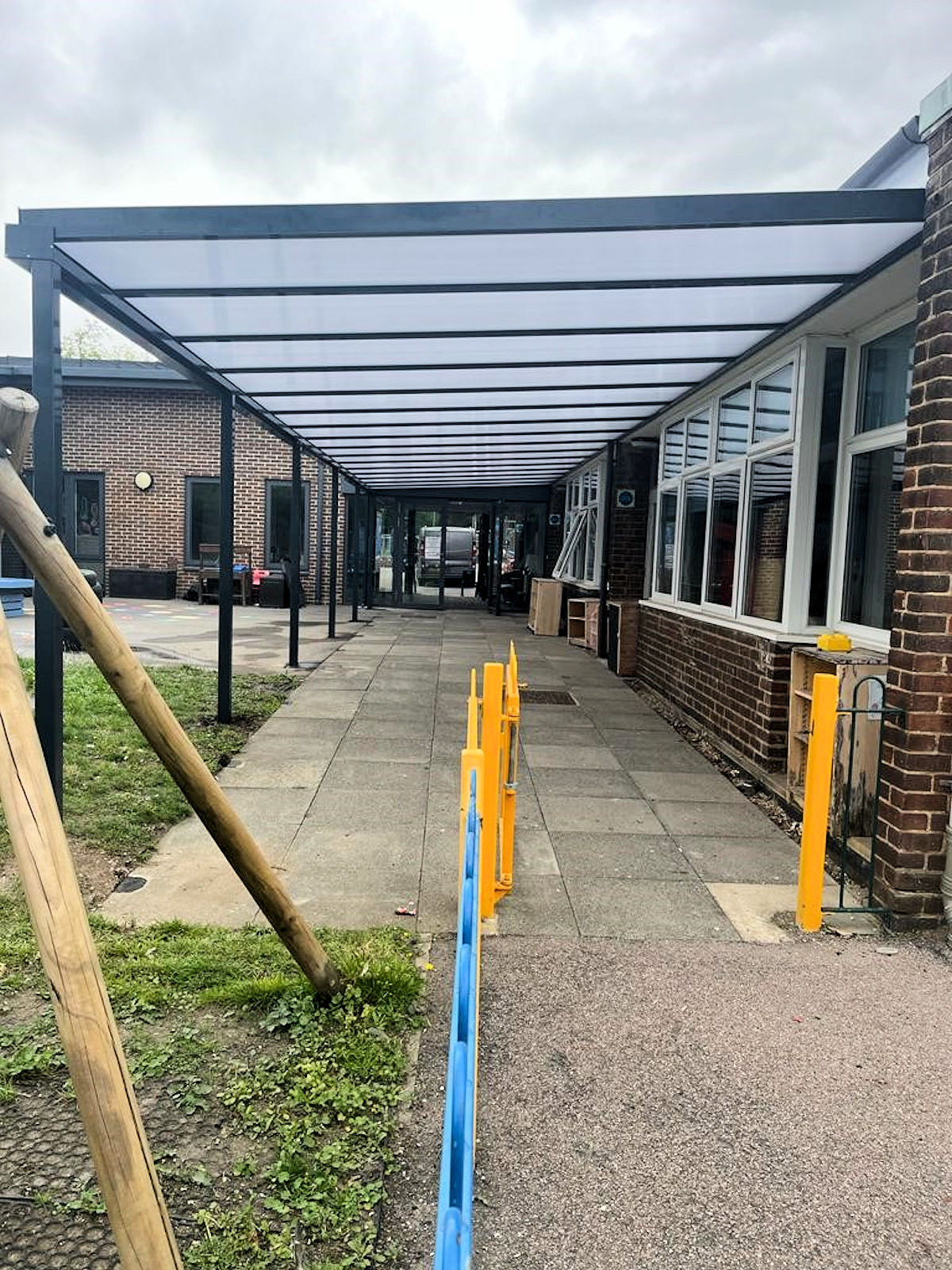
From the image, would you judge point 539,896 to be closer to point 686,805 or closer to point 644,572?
point 686,805

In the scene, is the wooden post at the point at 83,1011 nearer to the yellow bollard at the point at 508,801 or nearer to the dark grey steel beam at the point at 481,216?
the yellow bollard at the point at 508,801

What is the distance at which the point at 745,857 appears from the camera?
15.0 feet

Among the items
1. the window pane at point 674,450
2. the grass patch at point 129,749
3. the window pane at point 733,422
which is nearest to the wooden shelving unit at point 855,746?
the window pane at point 733,422

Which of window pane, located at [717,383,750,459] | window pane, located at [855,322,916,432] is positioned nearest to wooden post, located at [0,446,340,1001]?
window pane, located at [855,322,916,432]

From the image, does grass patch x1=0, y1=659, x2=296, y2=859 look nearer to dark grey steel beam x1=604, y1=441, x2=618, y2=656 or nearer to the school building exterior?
the school building exterior

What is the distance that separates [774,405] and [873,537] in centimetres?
149

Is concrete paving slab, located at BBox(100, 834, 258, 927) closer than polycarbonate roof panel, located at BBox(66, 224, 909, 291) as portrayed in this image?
Yes

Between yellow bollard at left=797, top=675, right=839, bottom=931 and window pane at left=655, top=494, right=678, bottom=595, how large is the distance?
5629 mm

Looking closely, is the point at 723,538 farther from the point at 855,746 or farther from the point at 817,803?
the point at 817,803

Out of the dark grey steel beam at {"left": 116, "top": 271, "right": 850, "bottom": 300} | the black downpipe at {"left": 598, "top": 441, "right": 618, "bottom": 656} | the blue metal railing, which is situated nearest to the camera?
the blue metal railing

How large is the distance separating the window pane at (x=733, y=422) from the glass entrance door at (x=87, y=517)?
51.7 ft

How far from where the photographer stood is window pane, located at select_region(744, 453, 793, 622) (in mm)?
6219

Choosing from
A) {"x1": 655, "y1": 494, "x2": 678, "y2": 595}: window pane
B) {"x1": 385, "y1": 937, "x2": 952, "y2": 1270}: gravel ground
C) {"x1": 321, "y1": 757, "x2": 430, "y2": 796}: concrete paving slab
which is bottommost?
{"x1": 385, "y1": 937, "x2": 952, "y2": 1270}: gravel ground

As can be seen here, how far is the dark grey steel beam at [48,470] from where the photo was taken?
12.2 ft
